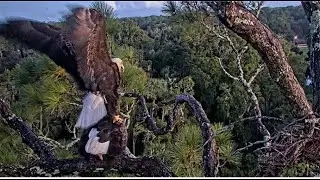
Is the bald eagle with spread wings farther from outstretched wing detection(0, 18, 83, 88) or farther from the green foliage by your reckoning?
the green foliage

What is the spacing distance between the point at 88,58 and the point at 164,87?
5.27m

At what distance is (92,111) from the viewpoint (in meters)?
1.69

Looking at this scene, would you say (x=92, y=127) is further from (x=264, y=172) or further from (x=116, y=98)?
(x=264, y=172)

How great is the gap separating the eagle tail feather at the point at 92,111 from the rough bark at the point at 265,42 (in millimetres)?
515

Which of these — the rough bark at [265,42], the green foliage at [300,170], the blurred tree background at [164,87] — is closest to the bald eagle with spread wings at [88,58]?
the blurred tree background at [164,87]

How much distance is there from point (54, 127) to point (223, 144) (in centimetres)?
351

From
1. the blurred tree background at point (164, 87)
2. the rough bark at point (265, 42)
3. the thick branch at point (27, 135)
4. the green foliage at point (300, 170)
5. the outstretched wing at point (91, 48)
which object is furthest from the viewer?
the blurred tree background at point (164, 87)

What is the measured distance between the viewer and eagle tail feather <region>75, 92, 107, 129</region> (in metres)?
1.67

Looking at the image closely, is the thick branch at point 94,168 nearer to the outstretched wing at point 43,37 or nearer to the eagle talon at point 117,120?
the eagle talon at point 117,120

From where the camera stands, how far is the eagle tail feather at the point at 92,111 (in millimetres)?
1666

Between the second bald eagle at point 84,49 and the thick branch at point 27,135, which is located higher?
the second bald eagle at point 84,49

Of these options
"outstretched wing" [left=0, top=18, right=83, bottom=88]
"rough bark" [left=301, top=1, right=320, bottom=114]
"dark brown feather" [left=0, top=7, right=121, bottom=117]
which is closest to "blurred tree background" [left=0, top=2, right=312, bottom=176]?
"outstretched wing" [left=0, top=18, right=83, bottom=88]

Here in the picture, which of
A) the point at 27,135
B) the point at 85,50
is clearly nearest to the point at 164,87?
the point at 27,135

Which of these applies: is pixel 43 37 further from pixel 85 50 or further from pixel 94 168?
pixel 94 168
